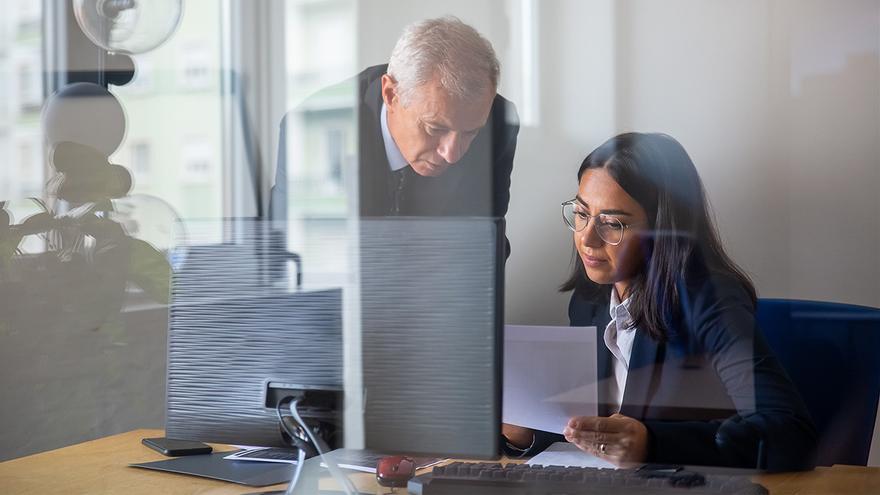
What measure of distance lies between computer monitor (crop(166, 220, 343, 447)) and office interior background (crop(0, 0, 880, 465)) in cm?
8

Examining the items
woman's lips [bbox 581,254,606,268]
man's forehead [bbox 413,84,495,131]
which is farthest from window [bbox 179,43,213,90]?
woman's lips [bbox 581,254,606,268]

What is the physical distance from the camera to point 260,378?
113cm

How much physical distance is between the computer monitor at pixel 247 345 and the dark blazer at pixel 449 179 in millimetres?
518

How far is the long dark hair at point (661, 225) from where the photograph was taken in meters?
1.60

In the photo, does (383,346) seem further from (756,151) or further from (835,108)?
(835,108)

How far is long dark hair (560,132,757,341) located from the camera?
160 centimetres

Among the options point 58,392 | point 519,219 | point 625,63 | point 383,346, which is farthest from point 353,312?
point 58,392

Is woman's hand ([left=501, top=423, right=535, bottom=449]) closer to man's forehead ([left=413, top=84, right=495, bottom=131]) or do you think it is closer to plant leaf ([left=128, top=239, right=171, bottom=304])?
man's forehead ([left=413, top=84, right=495, bottom=131])

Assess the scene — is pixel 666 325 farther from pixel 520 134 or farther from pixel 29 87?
pixel 29 87

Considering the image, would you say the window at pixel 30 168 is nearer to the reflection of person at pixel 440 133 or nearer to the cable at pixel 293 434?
the reflection of person at pixel 440 133

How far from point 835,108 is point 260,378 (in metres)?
1.03

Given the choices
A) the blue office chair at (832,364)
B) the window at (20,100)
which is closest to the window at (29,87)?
the window at (20,100)

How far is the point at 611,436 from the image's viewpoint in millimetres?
1618

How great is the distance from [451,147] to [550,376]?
0.51m
